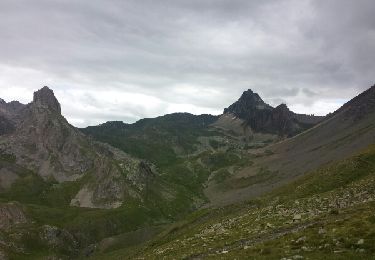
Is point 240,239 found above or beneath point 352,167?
beneath

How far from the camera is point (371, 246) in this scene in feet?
102

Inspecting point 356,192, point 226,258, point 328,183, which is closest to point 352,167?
point 328,183

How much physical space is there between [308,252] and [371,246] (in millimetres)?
4330

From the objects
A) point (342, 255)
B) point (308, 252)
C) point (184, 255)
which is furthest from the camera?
point (184, 255)

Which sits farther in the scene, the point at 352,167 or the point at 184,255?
the point at 352,167

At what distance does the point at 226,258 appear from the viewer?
126 feet

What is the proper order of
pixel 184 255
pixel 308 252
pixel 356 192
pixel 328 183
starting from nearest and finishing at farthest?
pixel 308 252 → pixel 184 255 → pixel 356 192 → pixel 328 183

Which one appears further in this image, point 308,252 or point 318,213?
point 318,213

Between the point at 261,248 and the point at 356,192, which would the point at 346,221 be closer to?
the point at 261,248

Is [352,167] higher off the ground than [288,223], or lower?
higher

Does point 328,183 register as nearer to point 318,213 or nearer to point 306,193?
point 306,193

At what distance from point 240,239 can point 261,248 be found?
14.0m

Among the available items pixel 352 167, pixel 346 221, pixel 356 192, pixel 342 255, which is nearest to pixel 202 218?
pixel 352 167

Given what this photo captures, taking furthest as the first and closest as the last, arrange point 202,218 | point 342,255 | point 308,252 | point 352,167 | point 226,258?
1. point 202,218
2. point 352,167
3. point 226,258
4. point 308,252
5. point 342,255
